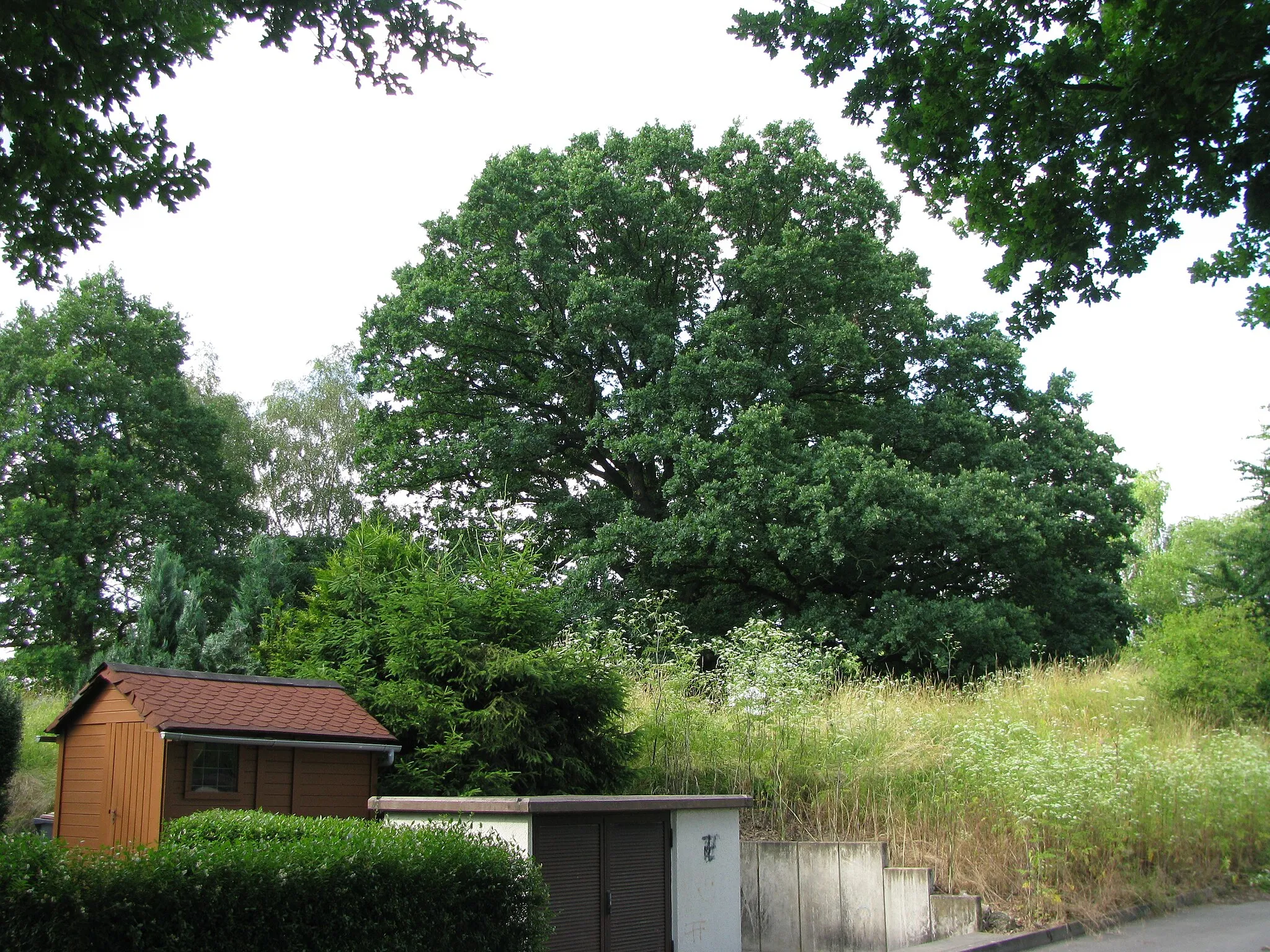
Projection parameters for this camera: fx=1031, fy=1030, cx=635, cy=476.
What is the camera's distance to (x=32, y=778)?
1912cm

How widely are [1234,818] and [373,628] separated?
472 inches

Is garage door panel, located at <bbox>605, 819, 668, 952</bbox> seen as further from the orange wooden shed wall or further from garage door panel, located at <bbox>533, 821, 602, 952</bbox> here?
the orange wooden shed wall

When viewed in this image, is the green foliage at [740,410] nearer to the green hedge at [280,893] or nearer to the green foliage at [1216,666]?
the green foliage at [1216,666]

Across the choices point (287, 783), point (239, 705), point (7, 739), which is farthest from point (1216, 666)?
point (7, 739)

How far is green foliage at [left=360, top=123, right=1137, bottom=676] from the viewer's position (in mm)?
23969

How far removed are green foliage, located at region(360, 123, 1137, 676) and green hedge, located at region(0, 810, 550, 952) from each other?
15606 mm

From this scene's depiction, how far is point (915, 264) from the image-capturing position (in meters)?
29.7

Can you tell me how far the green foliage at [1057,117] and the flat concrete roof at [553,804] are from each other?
590 centimetres

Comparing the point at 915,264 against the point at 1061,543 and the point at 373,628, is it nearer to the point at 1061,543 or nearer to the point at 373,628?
the point at 1061,543

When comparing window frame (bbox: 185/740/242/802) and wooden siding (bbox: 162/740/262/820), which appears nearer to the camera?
wooden siding (bbox: 162/740/262/820)

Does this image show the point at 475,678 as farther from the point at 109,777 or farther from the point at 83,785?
the point at 83,785

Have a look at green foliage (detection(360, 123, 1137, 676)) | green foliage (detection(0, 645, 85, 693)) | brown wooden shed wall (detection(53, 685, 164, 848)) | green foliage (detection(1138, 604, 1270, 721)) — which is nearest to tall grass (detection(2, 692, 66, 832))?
brown wooden shed wall (detection(53, 685, 164, 848))

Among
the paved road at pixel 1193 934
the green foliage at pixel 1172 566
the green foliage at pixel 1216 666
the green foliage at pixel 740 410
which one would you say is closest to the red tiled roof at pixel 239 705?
the paved road at pixel 1193 934

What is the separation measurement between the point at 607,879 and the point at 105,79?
799 centimetres
